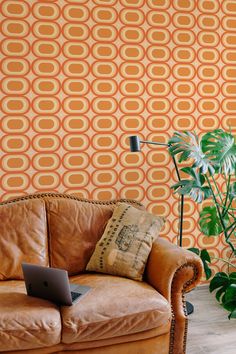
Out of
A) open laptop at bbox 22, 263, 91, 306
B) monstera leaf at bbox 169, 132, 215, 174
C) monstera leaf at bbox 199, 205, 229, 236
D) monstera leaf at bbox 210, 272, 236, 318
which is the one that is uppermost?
monstera leaf at bbox 169, 132, 215, 174

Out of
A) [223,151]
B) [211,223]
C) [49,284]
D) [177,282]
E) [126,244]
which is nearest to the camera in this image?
[49,284]

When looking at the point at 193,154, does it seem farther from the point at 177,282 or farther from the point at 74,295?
the point at 74,295

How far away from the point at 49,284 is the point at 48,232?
2.27 feet

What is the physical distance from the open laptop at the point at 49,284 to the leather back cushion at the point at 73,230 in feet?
1.58

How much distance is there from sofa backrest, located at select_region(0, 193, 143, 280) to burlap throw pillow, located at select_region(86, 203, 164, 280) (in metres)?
0.12

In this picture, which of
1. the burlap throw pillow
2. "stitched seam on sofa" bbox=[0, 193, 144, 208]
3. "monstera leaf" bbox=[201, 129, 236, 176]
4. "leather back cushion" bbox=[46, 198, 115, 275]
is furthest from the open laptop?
"monstera leaf" bbox=[201, 129, 236, 176]

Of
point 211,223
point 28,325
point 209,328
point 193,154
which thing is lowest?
point 209,328

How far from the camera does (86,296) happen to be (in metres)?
2.32

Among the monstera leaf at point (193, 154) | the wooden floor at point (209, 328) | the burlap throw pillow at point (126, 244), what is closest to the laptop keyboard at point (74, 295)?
the burlap throw pillow at point (126, 244)

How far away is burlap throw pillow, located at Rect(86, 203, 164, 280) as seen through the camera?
8.57 ft

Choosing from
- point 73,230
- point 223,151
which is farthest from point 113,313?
point 223,151

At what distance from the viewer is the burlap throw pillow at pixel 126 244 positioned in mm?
2613

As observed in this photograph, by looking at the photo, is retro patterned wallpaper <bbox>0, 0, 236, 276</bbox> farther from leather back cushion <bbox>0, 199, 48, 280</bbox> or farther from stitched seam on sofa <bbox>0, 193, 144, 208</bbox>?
leather back cushion <bbox>0, 199, 48, 280</bbox>

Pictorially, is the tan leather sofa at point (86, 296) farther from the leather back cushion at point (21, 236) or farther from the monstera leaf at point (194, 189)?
the monstera leaf at point (194, 189)
